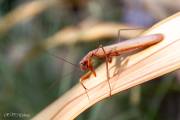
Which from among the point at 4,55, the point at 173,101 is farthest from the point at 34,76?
the point at 173,101

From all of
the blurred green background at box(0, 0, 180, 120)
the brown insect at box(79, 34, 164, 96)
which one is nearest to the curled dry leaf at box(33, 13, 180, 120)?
the brown insect at box(79, 34, 164, 96)

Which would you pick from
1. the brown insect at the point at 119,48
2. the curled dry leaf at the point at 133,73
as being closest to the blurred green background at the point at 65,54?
the brown insect at the point at 119,48

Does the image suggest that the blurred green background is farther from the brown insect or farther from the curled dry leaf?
the curled dry leaf

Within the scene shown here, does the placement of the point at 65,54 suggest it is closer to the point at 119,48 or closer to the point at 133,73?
the point at 119,48

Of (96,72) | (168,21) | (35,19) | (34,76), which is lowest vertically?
(34,76)

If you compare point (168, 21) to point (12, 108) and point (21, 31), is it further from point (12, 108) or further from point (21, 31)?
point (21, 31)

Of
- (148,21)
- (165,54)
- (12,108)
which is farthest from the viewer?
(148,21)
